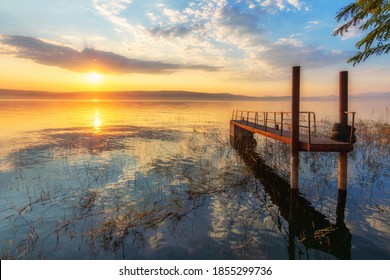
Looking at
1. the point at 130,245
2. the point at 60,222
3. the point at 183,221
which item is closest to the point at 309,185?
the point at 183,221

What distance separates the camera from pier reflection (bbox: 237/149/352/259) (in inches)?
280

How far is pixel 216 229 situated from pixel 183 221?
1.15m

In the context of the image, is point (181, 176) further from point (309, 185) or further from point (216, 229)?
point (309, 185)

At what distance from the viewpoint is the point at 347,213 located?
906 cm

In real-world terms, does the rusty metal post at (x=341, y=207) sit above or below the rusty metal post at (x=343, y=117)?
below

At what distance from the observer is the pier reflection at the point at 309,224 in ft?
23.4

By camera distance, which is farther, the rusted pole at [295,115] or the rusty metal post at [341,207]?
the rusted pole at [295,115]

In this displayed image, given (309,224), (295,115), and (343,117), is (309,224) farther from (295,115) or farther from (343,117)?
(343,117)

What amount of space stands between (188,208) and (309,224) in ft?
13.6

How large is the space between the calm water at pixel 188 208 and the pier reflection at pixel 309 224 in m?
0.03

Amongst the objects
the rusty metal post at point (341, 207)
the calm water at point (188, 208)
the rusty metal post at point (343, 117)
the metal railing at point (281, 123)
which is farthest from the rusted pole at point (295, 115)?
the rusty metal post at point (341, 207)

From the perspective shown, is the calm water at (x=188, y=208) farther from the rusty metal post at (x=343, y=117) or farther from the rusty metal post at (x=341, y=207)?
the rusty metal post at (x=343, y=117)

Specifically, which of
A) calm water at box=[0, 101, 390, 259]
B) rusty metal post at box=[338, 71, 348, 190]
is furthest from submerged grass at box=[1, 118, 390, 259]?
rusty metal post at box=[338, 71, 348, 190]

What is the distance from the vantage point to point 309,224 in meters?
8.47
